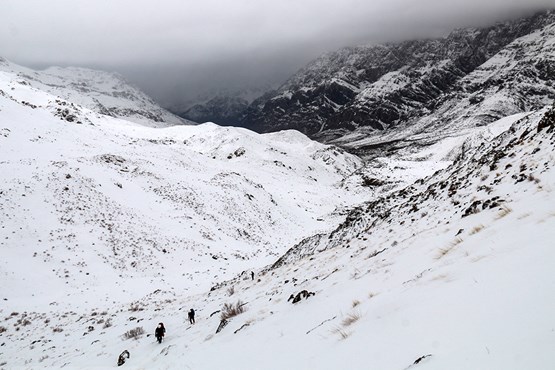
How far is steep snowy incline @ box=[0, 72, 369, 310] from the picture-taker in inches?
1005

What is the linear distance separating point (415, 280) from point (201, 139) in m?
120

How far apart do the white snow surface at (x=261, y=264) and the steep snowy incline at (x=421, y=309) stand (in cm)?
3

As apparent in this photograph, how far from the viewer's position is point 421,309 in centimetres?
417

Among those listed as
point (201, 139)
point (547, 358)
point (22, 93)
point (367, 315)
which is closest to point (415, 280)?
point (367, 315)

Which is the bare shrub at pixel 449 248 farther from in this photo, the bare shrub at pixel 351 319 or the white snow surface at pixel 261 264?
the bare shrub at pixel 351 319

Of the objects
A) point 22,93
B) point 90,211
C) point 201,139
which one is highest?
point 22,93

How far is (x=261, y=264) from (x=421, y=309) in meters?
29.4

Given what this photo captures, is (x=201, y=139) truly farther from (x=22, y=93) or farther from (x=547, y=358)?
(x=547, y=358)

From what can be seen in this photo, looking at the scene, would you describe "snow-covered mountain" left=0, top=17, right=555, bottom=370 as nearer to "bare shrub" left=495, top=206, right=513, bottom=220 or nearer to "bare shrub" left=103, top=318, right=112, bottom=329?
"bare shrub" left=495, top=206, right=513, bottom=220

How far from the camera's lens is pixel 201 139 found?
397 feet

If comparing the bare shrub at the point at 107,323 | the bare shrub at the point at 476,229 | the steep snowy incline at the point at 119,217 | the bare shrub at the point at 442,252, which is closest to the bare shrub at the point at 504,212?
the bare shrub at the point at 476,229

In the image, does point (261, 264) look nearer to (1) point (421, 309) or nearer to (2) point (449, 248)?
(2) point (449, 248)

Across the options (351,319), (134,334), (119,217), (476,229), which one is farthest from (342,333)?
(119,217)

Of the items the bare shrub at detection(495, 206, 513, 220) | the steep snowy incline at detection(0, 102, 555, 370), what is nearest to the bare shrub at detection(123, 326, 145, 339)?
the steep snowy incline at detection(0, 102, 555, 370)
